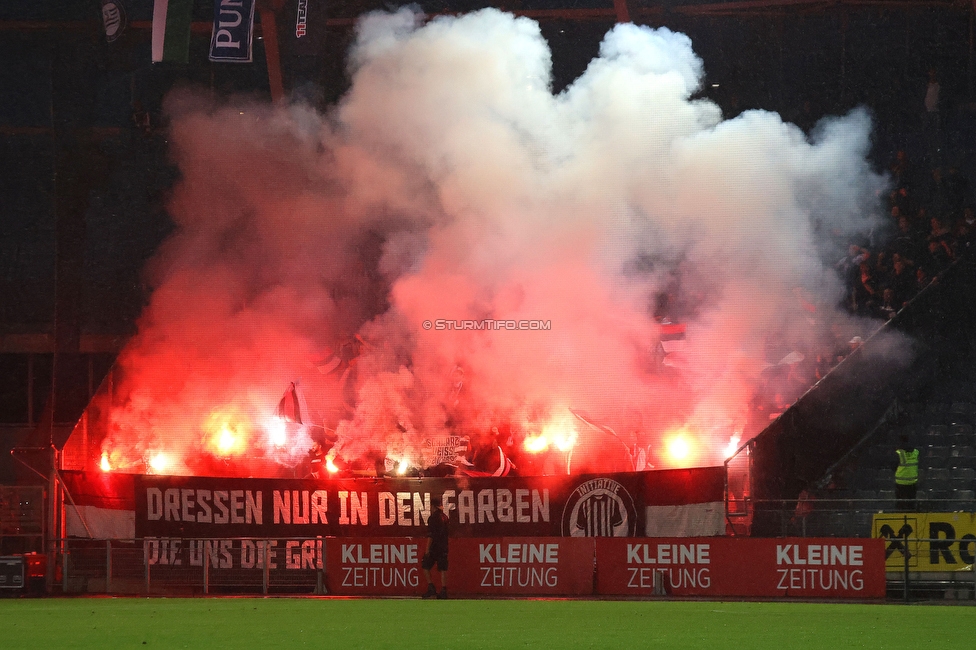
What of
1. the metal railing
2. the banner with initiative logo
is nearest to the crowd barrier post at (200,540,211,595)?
the metal railing

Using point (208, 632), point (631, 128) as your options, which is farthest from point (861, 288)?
point (208, 632)

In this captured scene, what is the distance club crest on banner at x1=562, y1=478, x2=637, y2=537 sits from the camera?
13.8 metres

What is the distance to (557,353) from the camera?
55.0 feet

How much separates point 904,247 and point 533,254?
5323 millimetres

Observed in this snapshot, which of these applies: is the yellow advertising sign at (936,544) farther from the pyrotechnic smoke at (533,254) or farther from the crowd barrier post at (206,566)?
the crowd barrier post at (206,566)

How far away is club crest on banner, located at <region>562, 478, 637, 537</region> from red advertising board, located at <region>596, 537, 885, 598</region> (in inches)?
16.7

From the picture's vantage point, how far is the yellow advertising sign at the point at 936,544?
→ 12562 millimetres

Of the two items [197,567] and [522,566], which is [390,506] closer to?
[522,566]

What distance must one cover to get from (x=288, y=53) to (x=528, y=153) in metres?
4.48

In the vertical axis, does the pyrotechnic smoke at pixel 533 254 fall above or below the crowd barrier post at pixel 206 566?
above

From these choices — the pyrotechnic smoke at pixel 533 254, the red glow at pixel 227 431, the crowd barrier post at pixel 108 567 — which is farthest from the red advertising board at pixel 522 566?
the red glow at pixel 227 431

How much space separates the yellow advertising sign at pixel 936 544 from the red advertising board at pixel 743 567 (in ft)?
0.72

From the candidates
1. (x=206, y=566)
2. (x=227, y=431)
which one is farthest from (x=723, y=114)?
(x=206, y=566)

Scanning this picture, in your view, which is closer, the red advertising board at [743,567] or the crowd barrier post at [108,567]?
the red advertising board at [743,567]
